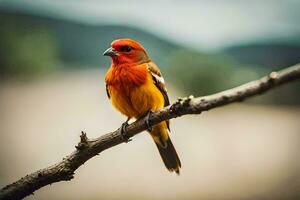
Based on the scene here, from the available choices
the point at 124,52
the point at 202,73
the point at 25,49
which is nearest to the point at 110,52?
the point at 124,52

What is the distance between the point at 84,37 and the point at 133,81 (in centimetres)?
322

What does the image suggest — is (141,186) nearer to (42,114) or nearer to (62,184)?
(62,184)

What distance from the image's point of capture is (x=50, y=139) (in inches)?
259

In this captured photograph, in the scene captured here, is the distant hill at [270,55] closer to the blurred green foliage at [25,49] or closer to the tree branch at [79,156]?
the blurred green foliage at [25,49]

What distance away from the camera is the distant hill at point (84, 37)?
509 cm

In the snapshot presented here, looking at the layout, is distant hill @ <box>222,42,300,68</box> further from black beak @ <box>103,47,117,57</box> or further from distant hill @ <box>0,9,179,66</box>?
black beak @ <box>103,47,117,57</box>

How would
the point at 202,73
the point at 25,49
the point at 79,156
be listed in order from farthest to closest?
the point at 25,49
the point at 202,73
the point at 79,156

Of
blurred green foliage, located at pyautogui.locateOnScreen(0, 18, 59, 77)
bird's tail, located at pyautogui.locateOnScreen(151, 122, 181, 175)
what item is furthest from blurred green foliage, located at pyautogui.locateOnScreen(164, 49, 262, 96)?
bird's tail, located at pyautogui.locateOnScreen(151, 122, 181, 175)

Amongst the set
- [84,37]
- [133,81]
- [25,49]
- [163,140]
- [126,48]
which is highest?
[25,49]

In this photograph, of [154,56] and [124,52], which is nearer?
[124,52]

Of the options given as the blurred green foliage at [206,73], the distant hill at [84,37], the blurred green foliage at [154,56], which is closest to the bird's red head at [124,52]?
the distant hill at [84,37]

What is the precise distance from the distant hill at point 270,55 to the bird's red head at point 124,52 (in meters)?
3.84

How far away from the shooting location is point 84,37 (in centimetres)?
554

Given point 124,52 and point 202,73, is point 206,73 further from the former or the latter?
point 124,52
